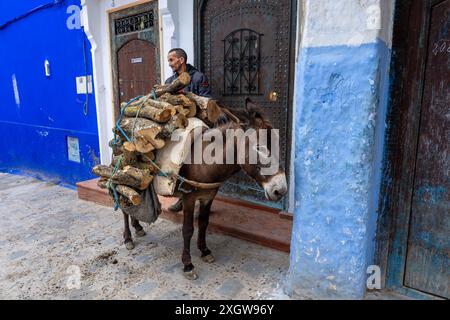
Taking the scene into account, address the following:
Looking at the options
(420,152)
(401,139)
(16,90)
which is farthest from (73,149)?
(420,152)

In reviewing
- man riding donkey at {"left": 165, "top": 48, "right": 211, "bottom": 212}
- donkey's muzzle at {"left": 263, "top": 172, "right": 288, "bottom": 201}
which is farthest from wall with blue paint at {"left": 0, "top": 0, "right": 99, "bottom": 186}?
donkey's muzzle at {"left": 263, "top": 172, "right": 288, "bottom": 201}

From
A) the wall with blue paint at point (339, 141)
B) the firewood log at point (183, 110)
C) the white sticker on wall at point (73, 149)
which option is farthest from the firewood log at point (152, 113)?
the white sticker on wall at point (73, 149)

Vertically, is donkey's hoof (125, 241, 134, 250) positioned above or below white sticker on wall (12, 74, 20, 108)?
below

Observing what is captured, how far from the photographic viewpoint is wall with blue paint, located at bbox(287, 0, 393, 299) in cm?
209

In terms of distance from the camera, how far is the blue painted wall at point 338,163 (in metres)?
2.12

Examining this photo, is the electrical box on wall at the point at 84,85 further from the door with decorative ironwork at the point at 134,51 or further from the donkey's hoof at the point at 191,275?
the donkey's hoof at the point at 191,275

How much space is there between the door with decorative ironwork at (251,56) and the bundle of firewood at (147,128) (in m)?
1.21

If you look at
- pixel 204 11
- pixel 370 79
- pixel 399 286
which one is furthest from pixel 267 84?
pixel 399 286

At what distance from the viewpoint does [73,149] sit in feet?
21.7

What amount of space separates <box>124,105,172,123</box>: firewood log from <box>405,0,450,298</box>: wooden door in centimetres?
202

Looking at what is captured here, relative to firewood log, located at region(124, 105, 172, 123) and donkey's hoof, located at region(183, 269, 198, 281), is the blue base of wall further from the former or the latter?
donkey's hoof, located at region(183, 269, 198, 281)

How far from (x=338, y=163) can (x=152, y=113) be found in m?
1.63

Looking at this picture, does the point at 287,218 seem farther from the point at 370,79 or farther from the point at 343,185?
the point at 370,79
